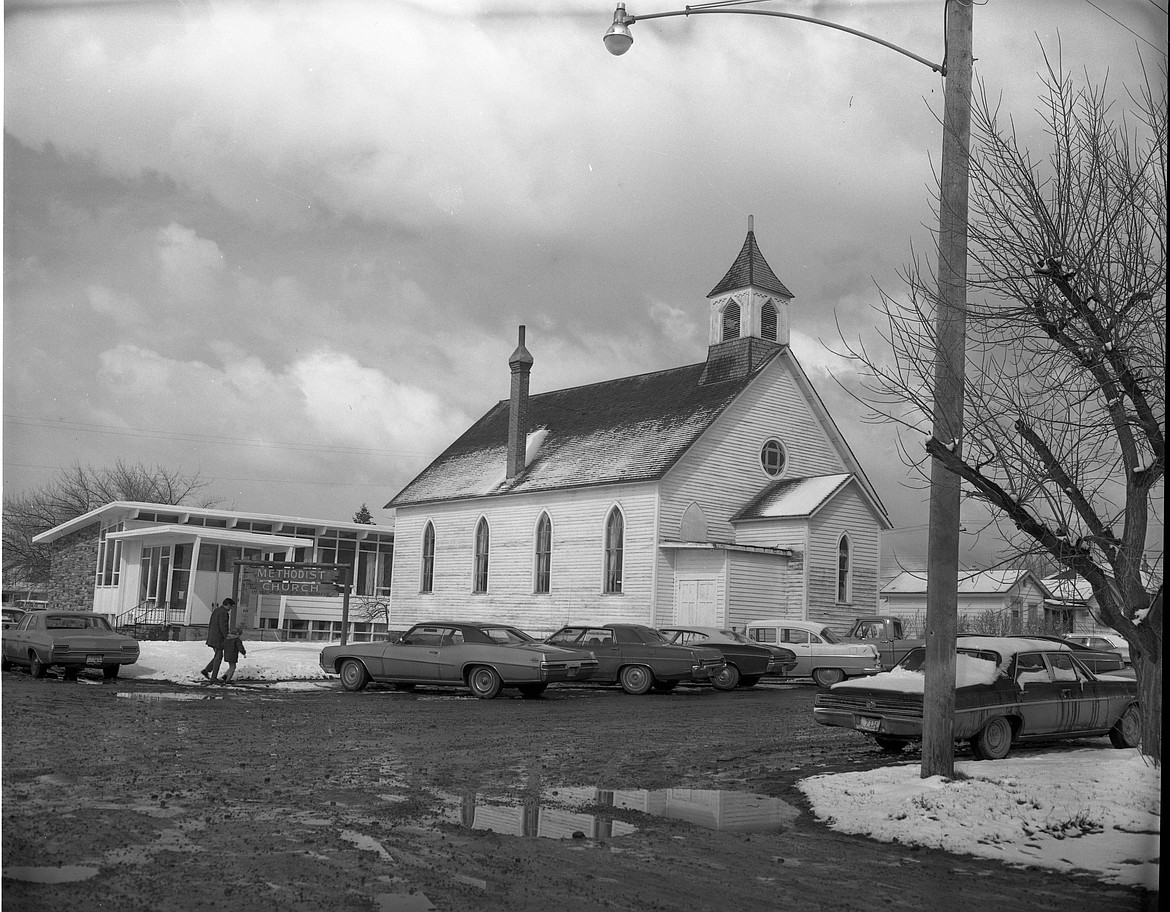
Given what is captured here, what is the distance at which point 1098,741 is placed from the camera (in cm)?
1452

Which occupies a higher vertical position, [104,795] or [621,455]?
[621,455]

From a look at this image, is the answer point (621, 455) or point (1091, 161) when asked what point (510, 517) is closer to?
point (621, 455)

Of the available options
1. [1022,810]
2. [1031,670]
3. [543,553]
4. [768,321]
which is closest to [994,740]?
[1031,670]

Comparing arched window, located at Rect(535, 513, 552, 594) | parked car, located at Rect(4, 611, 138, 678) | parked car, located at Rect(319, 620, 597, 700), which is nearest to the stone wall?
arched window, located at Rect(535, 513, 552, 594)

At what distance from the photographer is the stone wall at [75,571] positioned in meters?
44.2

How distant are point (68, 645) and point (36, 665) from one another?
1.09 m

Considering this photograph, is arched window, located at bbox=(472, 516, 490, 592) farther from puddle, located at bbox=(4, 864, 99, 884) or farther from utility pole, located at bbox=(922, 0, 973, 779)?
puddle, located at bbox=(4, 864, 99, 884)

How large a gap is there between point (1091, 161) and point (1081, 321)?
122cm

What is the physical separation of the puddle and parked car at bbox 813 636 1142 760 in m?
8.31

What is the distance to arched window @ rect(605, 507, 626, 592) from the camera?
111ft

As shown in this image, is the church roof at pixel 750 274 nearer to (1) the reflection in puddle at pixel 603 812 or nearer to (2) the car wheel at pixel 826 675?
(2) the car wheel at pixel 826 675

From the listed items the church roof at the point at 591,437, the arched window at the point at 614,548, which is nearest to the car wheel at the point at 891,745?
the church roof at the point at 591,437

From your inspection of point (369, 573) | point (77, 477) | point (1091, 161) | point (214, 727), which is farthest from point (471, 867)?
point (77, 477)

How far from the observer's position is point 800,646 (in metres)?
25.8
